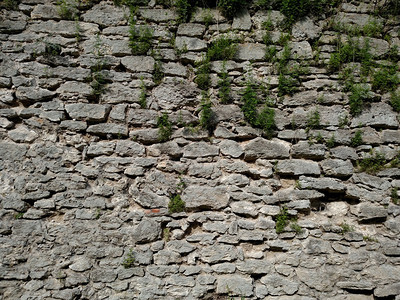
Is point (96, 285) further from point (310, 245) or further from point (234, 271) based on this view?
point (310, 245)

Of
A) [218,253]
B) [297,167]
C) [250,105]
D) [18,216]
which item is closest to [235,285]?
[218,253]

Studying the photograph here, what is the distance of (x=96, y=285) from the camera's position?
2840 mm

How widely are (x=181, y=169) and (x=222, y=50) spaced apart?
1421mm

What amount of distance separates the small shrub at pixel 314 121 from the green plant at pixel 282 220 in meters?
0.93

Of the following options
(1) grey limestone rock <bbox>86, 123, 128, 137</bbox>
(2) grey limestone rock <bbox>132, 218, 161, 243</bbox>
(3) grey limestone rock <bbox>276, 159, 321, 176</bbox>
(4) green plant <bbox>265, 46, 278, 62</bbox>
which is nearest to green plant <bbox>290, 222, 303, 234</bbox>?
(3) grey limestone rock <bbox>276, 159, 321, 176</bbox>

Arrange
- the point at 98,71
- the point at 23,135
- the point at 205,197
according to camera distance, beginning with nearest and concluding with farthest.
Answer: the point at 205,197 → the point at 23,135 → the point at 98,71

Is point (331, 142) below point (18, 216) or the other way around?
the other way around

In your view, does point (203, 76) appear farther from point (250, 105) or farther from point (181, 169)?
point (181, 169)

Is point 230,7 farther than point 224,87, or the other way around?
point 230,7

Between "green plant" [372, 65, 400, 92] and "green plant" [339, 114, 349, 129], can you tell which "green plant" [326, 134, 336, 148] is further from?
"green plant" [372, 65, 400, 92]

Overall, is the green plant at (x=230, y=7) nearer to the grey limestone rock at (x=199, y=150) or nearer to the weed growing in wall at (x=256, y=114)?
the weed growing in wall at (x=256, y=114)

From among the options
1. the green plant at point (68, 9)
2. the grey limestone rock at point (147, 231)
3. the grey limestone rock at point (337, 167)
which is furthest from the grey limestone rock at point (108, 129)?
the grey limestone rock at point (337, 167)

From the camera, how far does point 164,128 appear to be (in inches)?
130

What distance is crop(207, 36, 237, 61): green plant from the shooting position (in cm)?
354
